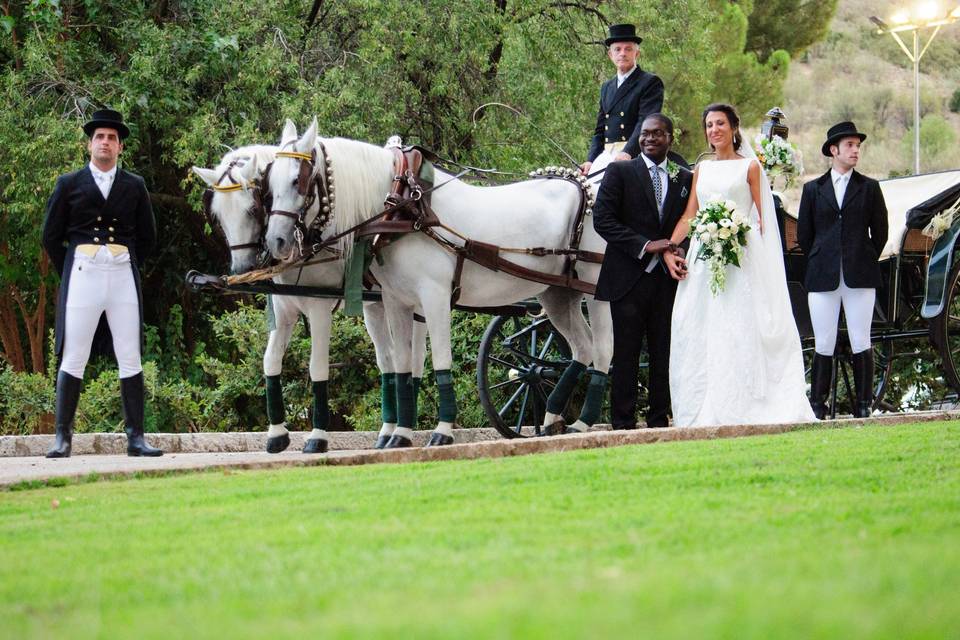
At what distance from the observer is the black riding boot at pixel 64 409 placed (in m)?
9.64

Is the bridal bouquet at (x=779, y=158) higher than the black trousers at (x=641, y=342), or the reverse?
the bridal bouquet at (x=779, y=158)

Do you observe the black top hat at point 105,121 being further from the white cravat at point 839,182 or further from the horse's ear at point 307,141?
the white cravat at point 839,182

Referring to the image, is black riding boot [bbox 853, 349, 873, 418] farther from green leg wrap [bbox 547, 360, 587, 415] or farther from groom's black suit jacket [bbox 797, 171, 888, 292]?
green leg wrap [bbox 547, 360, 587, 415]

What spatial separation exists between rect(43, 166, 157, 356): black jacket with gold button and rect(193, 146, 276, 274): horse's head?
729mm

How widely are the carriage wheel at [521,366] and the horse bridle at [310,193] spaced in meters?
2.32

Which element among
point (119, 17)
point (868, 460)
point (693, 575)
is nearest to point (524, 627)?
point (693, 575)

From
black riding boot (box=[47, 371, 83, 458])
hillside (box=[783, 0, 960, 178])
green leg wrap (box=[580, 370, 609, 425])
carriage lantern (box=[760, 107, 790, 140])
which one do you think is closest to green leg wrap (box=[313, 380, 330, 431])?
black riding boot (box=[47, 371, 83, 458])

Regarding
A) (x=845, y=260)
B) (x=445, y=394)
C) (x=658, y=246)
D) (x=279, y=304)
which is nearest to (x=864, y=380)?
(x=845, y=260)

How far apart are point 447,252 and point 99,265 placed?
2.43 meters

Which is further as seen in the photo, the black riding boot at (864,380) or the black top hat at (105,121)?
the black riding boot at (864,380)

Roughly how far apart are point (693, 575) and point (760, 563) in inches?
13.0

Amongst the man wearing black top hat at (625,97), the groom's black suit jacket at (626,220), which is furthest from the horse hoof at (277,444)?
the man wearing black top hat at (625,97)

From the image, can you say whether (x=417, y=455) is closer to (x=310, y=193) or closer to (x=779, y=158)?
(x=310, y=193)

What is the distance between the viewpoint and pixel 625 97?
35.6 ft
